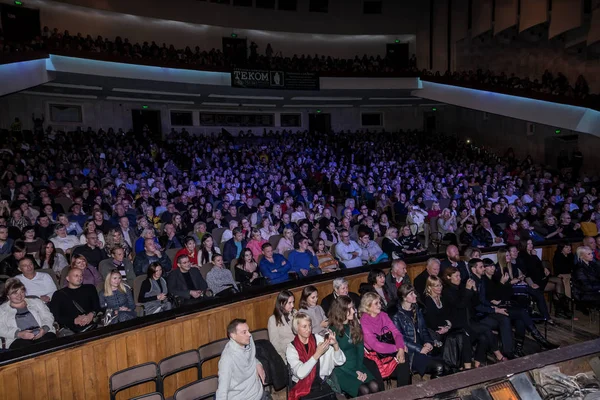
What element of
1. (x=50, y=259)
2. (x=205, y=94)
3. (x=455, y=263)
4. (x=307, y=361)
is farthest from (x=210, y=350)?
(x=205, y=94)

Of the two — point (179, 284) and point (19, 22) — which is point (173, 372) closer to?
point (179, 284)

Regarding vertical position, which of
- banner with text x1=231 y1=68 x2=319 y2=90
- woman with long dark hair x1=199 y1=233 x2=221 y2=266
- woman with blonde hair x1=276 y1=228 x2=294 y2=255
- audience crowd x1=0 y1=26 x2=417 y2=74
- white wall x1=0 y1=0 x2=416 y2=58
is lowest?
woman with blonde hair x1=276 y1=228 x2=294 y2=255

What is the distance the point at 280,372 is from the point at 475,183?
11067 millimetres

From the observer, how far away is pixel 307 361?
10.8 feet

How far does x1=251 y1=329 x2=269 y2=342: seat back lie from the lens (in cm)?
424

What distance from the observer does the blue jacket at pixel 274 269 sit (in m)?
5.75

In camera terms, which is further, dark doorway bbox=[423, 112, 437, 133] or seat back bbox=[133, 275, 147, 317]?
dark doorway bbox=[423, 112, 437, 133]

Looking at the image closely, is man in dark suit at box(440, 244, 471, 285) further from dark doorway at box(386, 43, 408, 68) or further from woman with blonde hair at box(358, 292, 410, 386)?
dark doorway at box(386, 43, 408, 68)

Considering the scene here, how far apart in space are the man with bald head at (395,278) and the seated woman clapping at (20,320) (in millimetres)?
3556

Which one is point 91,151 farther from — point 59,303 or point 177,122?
point 59,303

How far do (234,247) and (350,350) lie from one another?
3.32m

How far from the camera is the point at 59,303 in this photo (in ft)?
13.3

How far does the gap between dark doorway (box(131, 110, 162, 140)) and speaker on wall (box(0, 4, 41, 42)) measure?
15.6 feet

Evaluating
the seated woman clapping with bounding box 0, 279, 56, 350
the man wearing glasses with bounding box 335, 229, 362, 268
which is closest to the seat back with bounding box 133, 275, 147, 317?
the seated woman clapping with bounding box 0, 279, 56, 350
